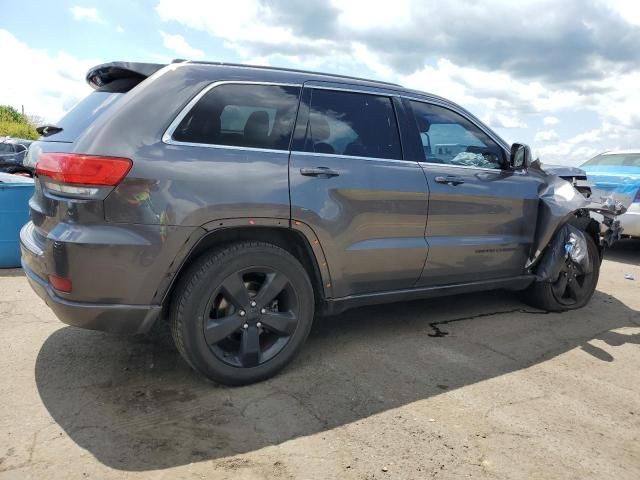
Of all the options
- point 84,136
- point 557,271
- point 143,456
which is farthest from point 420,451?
point 557,271

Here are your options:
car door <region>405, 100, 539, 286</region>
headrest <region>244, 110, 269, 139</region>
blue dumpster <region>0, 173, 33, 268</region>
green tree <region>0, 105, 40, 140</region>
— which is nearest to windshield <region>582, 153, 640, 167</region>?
car door <region>405, 100, 539, 286</region>

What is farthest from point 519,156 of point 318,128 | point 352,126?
point 318,128

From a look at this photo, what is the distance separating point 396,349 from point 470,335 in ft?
2.45

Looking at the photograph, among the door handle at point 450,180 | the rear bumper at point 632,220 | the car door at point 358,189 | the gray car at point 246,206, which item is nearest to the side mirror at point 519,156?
the gray car at point 246,206

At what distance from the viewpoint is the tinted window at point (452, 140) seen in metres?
3.88

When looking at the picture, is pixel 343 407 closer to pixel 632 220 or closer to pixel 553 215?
pixel 553 215

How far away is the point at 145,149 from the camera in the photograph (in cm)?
271

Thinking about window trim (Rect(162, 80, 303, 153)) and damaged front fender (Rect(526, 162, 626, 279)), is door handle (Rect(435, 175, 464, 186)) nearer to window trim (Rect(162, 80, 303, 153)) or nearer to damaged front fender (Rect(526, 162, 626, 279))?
damaged front fender (Rect(526, 162, 626, 279))

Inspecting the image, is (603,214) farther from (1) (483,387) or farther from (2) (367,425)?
(2) (367,425)

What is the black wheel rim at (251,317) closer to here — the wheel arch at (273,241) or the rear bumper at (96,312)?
the wheel arch at (273,241)

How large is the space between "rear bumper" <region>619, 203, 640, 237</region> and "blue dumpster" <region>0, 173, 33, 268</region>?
7.73m

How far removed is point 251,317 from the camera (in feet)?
10.1

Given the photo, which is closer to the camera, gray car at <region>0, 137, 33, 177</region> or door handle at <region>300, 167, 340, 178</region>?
door handle at <region>300, 167, 340, 178</region>

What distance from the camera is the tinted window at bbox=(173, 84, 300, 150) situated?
2904 mm
